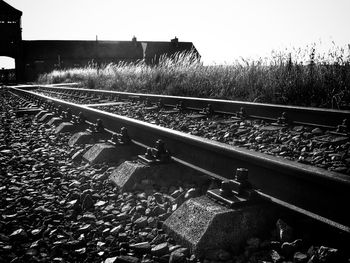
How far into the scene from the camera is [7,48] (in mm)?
40625

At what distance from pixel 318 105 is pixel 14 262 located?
17.4 feet

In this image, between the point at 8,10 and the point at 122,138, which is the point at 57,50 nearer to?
the point at 8,10

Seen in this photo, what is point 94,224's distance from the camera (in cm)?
218

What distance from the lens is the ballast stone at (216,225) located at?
5.64ft

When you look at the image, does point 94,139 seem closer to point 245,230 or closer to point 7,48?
point 245,230

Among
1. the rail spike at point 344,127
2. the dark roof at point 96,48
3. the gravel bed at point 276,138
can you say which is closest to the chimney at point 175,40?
the dark roof at point 96,48

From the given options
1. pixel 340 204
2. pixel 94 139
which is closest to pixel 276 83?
pixel 94 139

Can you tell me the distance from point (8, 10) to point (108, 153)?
46.3 meters

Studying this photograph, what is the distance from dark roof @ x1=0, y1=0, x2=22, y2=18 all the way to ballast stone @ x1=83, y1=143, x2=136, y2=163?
45.5m

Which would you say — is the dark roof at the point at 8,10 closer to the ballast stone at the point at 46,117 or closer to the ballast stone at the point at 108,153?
the ballast stone at the point at 46,117

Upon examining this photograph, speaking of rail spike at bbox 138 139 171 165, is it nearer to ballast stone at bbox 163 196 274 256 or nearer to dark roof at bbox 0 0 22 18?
ballast stone at bbox 163 196 274 256

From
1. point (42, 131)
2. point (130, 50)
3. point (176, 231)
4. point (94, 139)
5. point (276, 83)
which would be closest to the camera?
point (176, 231)

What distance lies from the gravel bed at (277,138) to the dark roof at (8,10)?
43.9m

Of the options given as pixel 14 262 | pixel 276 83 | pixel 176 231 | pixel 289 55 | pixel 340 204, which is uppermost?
pixel 289 55
